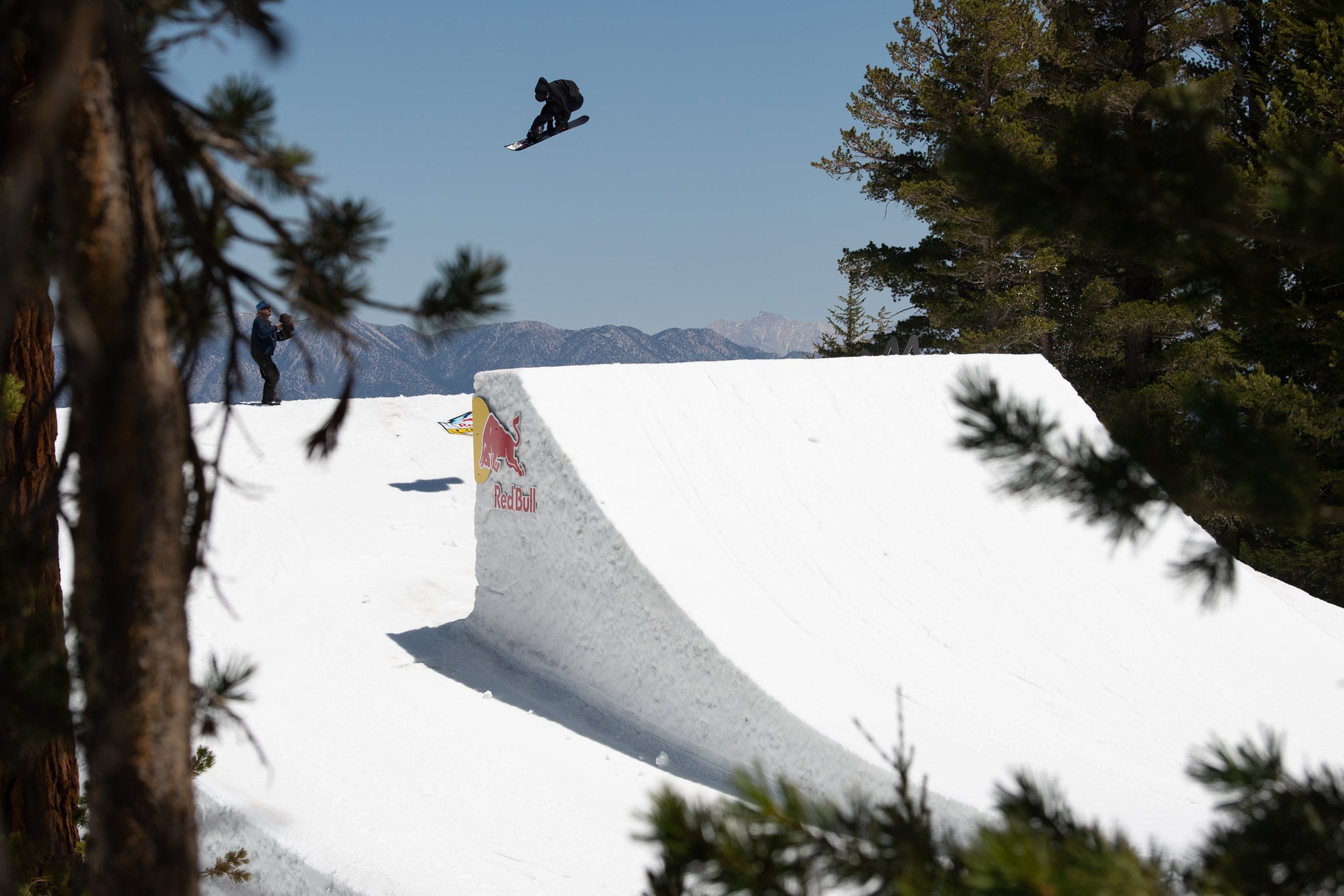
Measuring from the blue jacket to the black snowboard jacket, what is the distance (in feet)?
20.4

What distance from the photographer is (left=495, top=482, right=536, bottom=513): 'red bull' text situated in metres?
8.75

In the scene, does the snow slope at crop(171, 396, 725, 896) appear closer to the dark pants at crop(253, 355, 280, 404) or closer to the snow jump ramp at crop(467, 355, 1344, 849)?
the snow jump ramp at crop(467, 355, 1344, 849)

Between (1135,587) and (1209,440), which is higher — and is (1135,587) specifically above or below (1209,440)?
below

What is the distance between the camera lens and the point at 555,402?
28.7 feet

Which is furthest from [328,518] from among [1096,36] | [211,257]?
[1096,36]

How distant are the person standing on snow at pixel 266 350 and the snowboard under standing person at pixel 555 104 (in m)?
5.47

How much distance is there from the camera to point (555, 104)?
1316 cm

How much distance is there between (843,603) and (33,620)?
253 inches

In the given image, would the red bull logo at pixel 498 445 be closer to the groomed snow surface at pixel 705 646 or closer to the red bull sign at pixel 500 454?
the red bull sign at pixel 500 454

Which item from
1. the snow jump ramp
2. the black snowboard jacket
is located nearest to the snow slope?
the snow jump ramp

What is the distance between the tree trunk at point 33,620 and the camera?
241 cm

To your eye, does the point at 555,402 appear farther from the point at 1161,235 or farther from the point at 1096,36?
the point at 1096,36

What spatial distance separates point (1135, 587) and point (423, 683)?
7116 millimetres

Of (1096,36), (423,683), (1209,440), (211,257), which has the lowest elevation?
(423,683)
